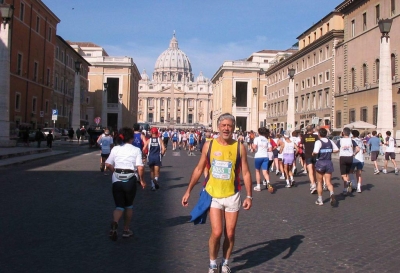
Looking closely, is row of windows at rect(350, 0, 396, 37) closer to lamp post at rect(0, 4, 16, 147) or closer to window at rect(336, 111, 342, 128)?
window at rect(336, 111, 342, 128)

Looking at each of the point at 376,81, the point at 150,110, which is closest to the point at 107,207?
the point at 376,81

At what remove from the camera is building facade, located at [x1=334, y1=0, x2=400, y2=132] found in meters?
35.4

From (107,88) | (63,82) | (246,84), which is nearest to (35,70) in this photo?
(63,82)

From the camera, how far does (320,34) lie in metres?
52.6

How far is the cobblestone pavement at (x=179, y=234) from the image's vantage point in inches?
210

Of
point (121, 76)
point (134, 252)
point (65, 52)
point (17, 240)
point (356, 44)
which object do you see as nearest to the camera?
point (134, 252)

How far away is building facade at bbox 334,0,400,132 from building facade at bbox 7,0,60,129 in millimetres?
27357

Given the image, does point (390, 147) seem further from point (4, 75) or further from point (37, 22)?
point (37, 22)

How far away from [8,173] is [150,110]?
155m

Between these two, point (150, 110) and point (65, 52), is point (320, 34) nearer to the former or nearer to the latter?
point (65, 52)

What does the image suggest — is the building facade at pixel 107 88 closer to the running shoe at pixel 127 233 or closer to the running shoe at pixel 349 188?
the running shoe at pixel 349 188

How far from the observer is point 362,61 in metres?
40.7

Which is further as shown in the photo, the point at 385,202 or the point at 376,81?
the point at 376,81

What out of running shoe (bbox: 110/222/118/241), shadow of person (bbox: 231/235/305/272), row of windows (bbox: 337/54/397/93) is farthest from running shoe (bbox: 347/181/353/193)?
row of windows (bbox: 337/54/397/93)
